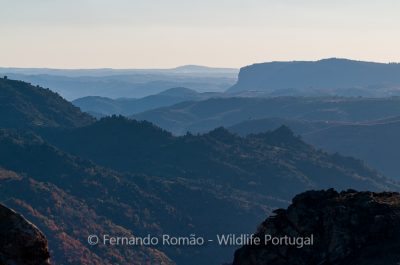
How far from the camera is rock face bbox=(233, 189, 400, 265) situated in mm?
28312

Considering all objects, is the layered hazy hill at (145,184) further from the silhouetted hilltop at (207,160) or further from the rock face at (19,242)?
the rock face at (19,242)

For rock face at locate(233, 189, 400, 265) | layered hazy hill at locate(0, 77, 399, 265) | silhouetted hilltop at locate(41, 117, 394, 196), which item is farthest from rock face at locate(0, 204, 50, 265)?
silhouetted hilltop at locate(41, 117, 394, 196)

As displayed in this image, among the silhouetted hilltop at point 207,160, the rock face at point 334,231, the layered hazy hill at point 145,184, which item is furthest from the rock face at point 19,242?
the silhouetted hilltop at point 207,160

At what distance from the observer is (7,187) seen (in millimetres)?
130250

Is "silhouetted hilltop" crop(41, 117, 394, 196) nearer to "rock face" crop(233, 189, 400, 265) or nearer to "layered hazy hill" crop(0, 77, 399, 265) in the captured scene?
"layered hazy hill" crop(0, 77, 399, 265)

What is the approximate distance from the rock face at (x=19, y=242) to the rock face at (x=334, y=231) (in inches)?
433

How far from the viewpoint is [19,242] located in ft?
68.5

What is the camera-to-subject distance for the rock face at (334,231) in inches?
1115

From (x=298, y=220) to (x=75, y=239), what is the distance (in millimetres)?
91947

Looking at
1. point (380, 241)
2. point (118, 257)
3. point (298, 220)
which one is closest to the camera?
point (380, 241)

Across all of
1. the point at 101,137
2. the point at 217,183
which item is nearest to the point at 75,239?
the point at 217,183

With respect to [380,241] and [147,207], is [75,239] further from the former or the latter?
[380,241]

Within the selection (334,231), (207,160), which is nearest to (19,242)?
(334,231)

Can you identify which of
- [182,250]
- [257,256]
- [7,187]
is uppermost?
[257,256]
